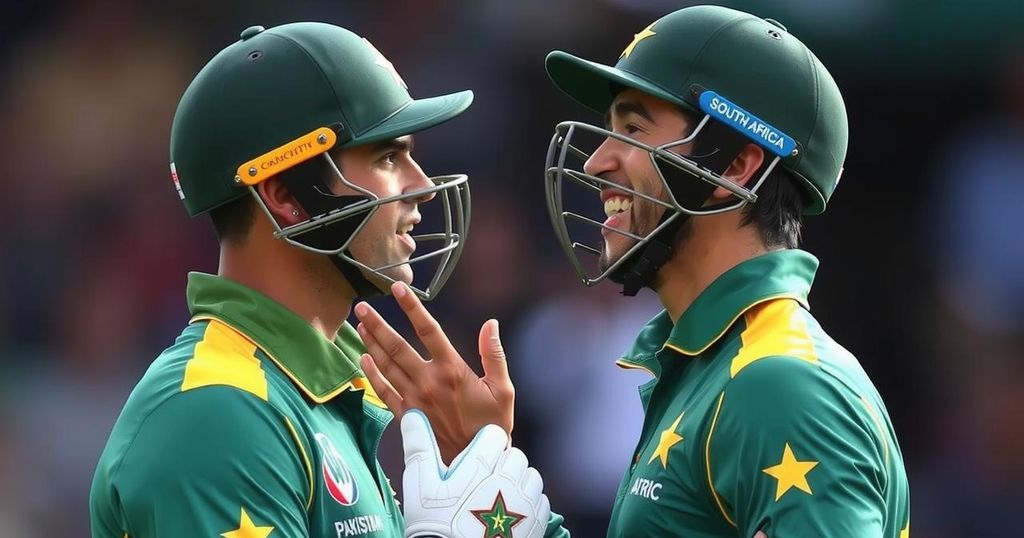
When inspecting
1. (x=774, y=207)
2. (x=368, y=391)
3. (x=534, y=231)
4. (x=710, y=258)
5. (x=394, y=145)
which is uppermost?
(x=394, y=145)

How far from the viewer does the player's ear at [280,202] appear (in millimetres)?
3977

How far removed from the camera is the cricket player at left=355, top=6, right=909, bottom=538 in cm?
358

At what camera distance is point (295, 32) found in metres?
4.03

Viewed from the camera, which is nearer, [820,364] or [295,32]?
[820,364]

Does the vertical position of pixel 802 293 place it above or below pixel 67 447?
above

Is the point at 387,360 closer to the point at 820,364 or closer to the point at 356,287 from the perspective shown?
the point at 356,287

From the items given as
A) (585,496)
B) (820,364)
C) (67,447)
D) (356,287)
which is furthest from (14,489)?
(820,364)

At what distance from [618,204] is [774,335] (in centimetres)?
70

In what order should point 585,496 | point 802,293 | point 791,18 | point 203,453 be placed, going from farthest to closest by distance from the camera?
point 791,18 < point 585,496 < point 802,293 < point 203,453

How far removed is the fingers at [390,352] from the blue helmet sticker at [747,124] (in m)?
0.99

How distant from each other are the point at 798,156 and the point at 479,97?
159 inches

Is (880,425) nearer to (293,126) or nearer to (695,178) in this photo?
(695,178)

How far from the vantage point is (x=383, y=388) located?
162 inches

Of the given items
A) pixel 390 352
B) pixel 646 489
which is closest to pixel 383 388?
pixel 390 352
